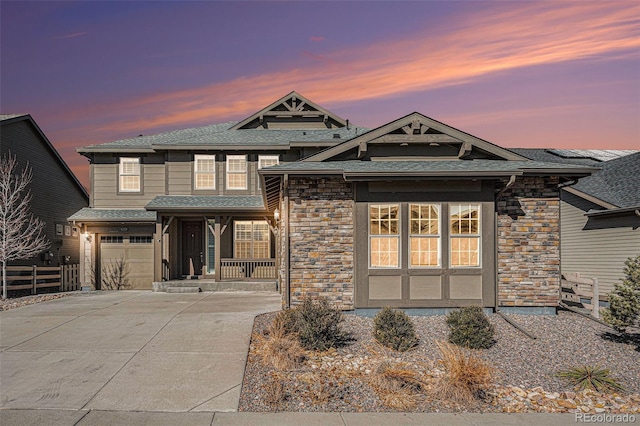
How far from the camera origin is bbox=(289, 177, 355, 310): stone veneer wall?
11.2 meters

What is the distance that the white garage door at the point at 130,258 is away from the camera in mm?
19203

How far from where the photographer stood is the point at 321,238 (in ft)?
37.2

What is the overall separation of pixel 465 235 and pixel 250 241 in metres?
10.2

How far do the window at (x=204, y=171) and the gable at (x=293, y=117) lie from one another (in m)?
2.76

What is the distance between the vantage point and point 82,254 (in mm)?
19109

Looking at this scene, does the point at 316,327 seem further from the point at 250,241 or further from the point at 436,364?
the point at 250,241

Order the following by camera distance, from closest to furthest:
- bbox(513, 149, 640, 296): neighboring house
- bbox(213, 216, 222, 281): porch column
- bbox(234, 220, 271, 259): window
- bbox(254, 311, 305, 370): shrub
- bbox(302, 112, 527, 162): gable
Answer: bbox(254, 311, 305, 370): shrub < bbox(302, 112, 527, 162): gable < bbox(513, 149, 640, 296): neighboring house < bbox(213, 216, 222, 281): porch column < bbox(234, 220, 271, 259): window

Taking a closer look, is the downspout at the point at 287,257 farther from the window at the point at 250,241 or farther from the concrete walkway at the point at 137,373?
the window at the point at 250,241

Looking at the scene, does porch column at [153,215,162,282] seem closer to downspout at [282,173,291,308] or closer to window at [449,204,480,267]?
downspout at [282,173,291,308]

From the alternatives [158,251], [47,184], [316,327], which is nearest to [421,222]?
[316,327]

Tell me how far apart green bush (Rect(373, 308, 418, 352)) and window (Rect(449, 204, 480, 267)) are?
2.74 meters

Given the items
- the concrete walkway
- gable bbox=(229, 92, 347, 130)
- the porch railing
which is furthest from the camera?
gable bbox=(229, 92, 347, 130)

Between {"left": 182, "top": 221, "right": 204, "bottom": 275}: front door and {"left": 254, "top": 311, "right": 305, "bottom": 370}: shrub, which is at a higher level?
{"left": 182, "top": 221, "right": 204, "bottom": 275}: front door

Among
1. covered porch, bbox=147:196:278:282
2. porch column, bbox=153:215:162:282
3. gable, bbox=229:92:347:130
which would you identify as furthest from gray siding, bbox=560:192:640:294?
porch column, bbox=153:215:162:282
